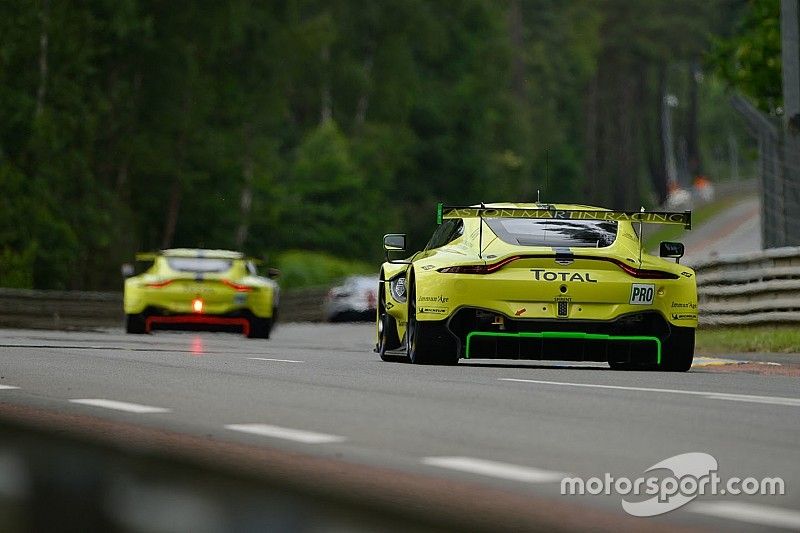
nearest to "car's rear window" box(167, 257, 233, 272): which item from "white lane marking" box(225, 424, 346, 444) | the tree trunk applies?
"white lane marking" box(225, 424, 346, 444)

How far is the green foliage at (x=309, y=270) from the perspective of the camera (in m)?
70.7

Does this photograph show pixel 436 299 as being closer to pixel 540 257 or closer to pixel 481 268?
pixel 481 268

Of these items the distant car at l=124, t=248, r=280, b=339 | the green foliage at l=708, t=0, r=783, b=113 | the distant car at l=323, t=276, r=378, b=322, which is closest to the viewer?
the distant car at l=124, t=248, r=280, b=339

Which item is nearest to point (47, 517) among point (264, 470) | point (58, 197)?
point (264, 470)

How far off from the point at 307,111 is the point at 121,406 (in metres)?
79.8

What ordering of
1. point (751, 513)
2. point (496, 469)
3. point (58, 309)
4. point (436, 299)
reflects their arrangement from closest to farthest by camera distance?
point (751, 513) < point (496, 469) < point (436, 299) < point (58, 309)

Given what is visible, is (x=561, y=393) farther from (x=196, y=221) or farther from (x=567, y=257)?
(x=196, y=221)

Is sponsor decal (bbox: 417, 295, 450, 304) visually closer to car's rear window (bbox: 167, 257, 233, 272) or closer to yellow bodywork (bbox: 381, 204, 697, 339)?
yellow bodywork (bbox: 381, 204, 697, 339)

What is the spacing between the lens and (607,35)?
12400cm

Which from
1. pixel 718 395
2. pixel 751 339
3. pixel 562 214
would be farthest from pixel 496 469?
pixel 751 339

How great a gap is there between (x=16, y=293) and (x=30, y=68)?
846 inches

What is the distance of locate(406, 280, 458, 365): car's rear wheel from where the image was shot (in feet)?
54.6

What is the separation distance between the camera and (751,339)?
2356 centimetres

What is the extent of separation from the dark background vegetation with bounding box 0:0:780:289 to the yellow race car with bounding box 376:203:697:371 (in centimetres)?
2160
